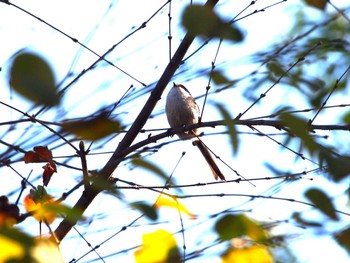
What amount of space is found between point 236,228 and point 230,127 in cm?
34

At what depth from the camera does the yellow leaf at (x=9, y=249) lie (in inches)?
29.6

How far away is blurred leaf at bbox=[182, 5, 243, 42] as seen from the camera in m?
0.95

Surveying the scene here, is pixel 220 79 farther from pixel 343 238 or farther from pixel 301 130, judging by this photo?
pixel 343 238

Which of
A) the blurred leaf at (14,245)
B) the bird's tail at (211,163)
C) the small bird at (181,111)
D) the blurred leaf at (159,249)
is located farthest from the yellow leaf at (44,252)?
the small bird at (181,111)

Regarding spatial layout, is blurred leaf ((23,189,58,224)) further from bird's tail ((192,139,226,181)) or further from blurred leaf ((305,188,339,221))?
bird's tail ((192,139,226,181))

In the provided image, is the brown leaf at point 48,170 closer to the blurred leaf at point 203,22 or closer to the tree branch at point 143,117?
the tree branch at point 143,117

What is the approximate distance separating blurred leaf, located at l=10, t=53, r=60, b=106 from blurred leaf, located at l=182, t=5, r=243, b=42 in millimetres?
306

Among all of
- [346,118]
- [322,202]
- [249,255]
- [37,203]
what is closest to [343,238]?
[322,202]

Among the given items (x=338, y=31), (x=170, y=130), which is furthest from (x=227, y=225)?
(x=170, y=130)

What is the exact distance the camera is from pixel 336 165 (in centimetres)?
101

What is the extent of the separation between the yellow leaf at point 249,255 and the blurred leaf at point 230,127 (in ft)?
0.91

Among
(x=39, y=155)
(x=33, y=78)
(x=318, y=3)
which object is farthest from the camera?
(x=39, y=155)

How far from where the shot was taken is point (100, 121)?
47.7 inches

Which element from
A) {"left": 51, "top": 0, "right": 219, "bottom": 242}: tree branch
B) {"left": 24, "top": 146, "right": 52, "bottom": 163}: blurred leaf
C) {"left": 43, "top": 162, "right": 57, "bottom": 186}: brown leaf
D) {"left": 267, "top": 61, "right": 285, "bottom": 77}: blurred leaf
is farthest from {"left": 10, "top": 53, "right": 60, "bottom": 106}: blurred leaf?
{"left": 51, "top": 0, "right": 219, "bottom": 242}: tree branch
